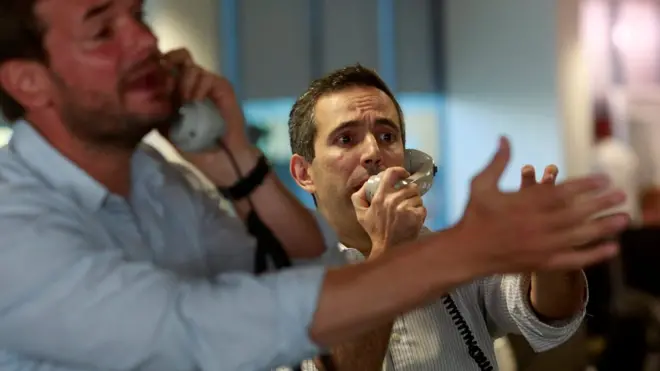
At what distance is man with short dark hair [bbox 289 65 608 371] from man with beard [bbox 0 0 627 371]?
39 cm

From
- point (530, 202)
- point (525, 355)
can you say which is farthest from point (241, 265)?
point (525, 355)

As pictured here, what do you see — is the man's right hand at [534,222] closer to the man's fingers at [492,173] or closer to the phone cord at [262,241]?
the man's fingers at [492,173]

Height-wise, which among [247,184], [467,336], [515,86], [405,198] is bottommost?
[467,336]

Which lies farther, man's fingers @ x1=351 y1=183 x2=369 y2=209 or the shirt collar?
man's fingers @ x1=351 y1=183 x2=369 y2=209

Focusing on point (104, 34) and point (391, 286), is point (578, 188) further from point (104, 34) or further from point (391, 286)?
point (104, 34)

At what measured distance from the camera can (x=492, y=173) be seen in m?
0.55

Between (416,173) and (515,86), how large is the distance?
5.61ft

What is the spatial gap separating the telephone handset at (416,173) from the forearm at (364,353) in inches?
8.1

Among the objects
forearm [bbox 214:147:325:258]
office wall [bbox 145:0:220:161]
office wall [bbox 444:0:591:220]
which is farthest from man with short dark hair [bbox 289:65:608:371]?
office wall [bbox 444:0:591:220]

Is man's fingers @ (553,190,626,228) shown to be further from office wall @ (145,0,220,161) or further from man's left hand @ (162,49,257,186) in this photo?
office wall @ (145,0,220,161)

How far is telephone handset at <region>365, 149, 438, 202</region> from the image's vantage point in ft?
Answer: 3.25

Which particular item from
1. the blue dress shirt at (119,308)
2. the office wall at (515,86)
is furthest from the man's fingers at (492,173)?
the office wall at (515,86)

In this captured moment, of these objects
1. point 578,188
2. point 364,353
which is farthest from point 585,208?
point 364,353

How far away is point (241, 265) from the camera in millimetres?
658
